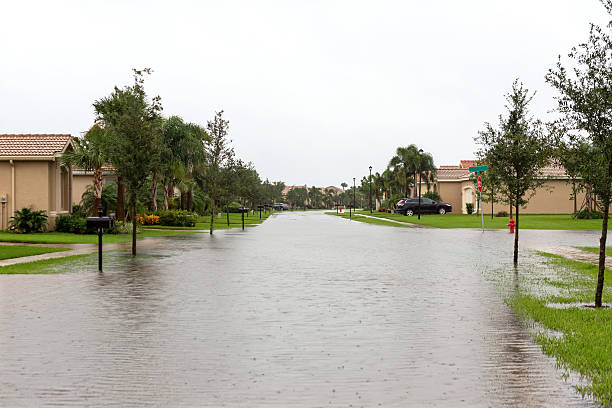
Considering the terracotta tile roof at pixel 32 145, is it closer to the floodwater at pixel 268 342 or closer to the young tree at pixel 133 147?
the young tree at pixel 133 147

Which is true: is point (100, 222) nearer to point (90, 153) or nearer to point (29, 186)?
point (90, 153)

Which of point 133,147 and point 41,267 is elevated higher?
point 133,147

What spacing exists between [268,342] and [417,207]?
178ft

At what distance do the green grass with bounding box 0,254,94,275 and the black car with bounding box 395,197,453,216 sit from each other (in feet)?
152

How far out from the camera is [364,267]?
15.9m

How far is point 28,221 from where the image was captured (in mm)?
28734

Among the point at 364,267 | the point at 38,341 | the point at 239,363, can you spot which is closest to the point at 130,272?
the point at 364,267

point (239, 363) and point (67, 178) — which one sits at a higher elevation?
point (67, 178)

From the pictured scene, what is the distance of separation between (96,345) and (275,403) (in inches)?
122

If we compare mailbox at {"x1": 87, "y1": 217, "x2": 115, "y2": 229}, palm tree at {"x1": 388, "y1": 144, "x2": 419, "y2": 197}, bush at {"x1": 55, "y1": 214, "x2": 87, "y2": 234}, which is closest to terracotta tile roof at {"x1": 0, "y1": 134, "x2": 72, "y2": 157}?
bush at {"x1": 55, "y1": 214, "x2": 87, "y2": 234}

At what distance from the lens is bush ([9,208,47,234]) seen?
28.7 meters

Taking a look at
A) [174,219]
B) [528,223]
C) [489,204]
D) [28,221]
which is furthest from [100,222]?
[489,204]

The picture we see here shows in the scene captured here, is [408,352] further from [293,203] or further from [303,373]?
[293,203]

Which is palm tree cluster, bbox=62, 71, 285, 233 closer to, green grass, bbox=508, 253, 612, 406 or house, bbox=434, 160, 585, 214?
green grass, bbox=508, 253, 612, 406
